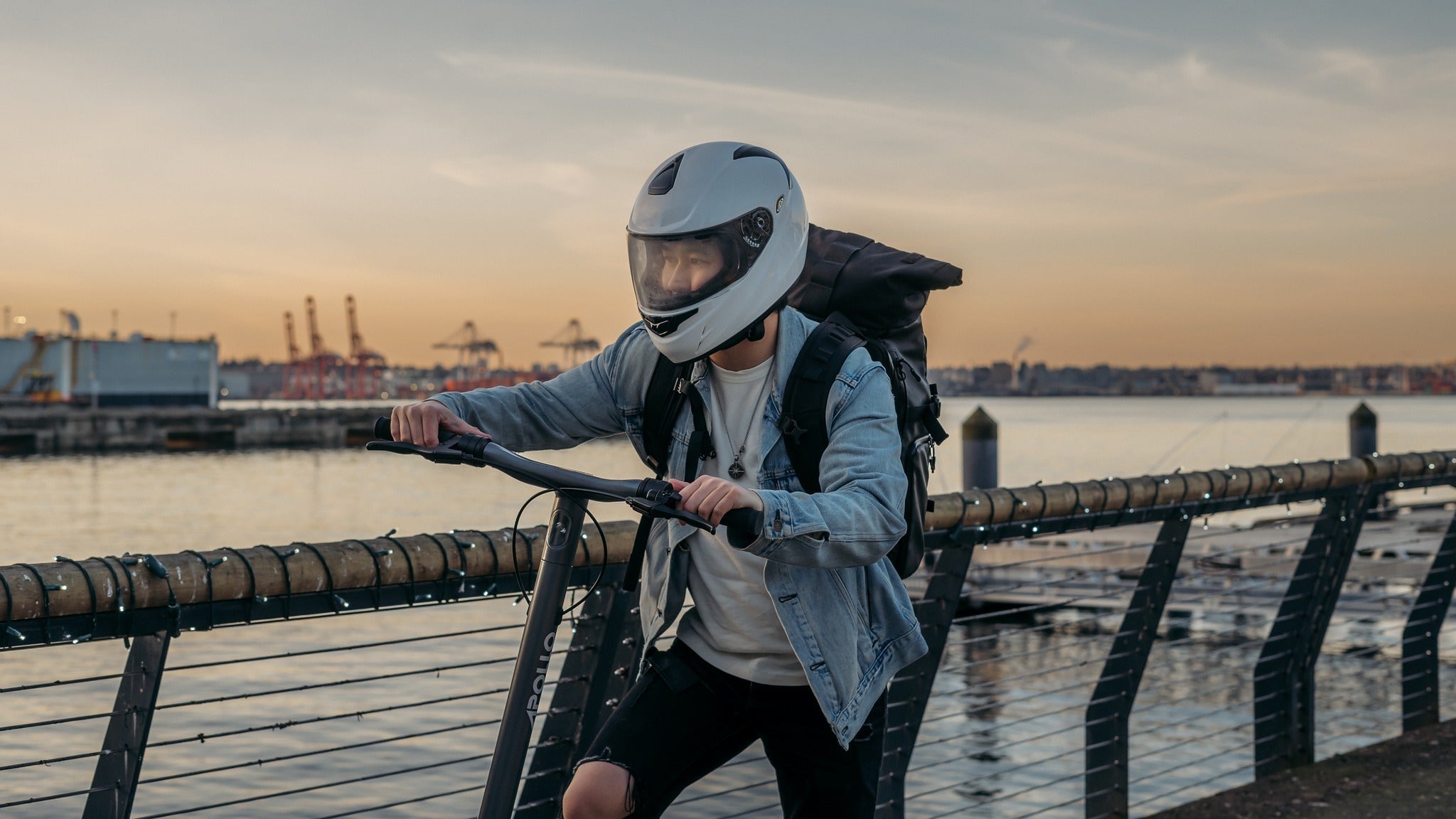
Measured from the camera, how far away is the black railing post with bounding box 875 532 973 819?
157 inches

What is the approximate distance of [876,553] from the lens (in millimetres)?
2283

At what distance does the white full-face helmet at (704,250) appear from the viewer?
93.3 inches

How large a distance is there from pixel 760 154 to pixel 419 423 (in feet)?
2.40

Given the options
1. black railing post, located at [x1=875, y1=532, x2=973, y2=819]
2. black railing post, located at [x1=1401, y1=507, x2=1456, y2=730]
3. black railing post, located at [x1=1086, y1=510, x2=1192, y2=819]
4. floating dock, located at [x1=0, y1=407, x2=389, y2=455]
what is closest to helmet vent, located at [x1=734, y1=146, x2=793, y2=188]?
black railing post, located at [x1=875, y1=532, x2=973, y2=819]

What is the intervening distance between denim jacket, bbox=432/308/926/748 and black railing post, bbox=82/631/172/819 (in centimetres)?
78

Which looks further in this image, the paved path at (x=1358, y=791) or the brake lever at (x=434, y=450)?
the paved path at (x=1358, y=791)

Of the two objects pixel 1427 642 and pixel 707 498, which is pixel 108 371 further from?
pixel 707 498

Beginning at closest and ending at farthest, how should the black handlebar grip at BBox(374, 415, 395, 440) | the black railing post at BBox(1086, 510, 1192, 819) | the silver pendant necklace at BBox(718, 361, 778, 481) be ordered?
the black handlebar grip at BBox(374, 415, 395, 440), the silver pendant necklace at BBox(718, 361, 778, 481), the black railing post at BBox(1086, 510, 1192, 819)

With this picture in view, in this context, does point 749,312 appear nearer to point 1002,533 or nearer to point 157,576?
point 157,576

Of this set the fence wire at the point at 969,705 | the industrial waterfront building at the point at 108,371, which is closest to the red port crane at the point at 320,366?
the industrial waterfront building at the point at 108,371

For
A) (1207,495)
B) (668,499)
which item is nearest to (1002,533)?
(1207,495)

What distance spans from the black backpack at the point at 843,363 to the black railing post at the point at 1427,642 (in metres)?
4.53

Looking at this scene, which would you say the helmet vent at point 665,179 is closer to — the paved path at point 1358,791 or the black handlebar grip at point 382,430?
the black handlebar grip at point 382,430

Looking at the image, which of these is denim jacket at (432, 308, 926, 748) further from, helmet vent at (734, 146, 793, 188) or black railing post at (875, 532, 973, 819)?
black railing post at (875, 532, 973, 819)
